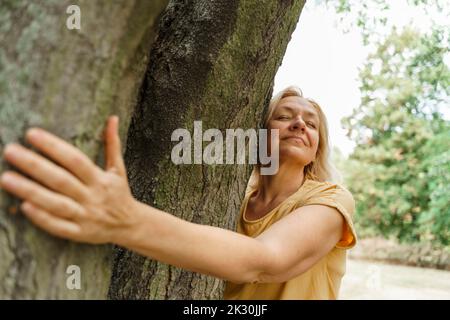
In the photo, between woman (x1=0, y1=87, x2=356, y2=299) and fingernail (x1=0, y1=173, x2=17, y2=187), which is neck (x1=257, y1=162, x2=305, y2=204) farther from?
fingernail (x1=0, y1=173, x2=17, y2=187)

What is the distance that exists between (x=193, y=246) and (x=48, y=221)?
0.40 metres

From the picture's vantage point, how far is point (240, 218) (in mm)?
2514

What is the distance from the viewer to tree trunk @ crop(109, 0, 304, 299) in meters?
2.06

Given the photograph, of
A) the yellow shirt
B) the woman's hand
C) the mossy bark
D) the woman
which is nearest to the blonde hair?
the woman

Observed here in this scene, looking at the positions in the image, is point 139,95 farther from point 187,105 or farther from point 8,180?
point 8,180

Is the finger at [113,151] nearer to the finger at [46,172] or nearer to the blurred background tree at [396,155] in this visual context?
the finger at [46,172]

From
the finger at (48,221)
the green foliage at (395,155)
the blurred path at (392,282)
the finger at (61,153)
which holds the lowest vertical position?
the finger at (48,221)

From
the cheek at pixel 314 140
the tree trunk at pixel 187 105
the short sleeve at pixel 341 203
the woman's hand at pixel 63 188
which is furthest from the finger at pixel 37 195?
the cheek at pixel 314 140

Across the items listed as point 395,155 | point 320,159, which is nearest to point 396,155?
point 395,155

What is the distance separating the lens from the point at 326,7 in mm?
5254

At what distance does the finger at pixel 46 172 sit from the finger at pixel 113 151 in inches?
4.2

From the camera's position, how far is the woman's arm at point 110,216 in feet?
3.87
